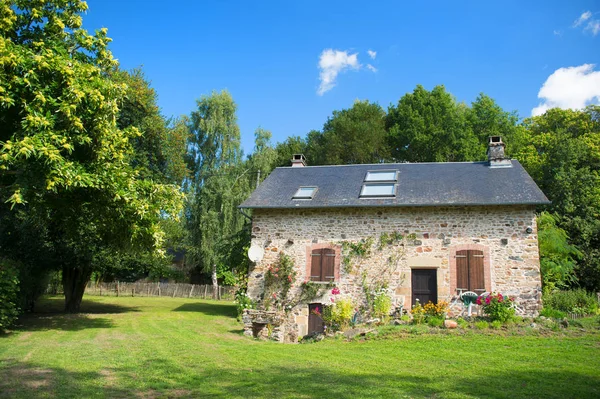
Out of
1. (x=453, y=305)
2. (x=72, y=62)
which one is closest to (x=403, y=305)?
(x=453, y=305)

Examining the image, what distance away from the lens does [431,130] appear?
2852 cm

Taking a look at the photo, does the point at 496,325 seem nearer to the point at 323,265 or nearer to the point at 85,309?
the point at 323,265

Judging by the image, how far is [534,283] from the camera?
12500 mm

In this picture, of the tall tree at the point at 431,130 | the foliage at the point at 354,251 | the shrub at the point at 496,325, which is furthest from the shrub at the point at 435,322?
the tall tree at the point at 431,130

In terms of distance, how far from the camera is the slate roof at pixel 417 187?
43.7ft

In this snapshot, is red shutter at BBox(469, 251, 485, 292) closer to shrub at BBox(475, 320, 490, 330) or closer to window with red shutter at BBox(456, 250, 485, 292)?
window with red shutter at BBox(456, 250, 485, 292)

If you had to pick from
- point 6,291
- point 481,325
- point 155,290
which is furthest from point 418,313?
point 155,290

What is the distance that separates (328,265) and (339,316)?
1.82 meters

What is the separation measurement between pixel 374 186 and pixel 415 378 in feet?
30.0

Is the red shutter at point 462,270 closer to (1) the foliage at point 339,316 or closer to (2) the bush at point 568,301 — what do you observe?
(2) the bush at point 568,301

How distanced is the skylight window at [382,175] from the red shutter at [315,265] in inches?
133

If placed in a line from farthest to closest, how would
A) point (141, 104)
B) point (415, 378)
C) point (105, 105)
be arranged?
point (141, 104)
point (105, 105)
point (415, 378)

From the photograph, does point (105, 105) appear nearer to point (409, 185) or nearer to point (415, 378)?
point (415, 378)

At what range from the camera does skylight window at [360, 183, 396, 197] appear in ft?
47.0
